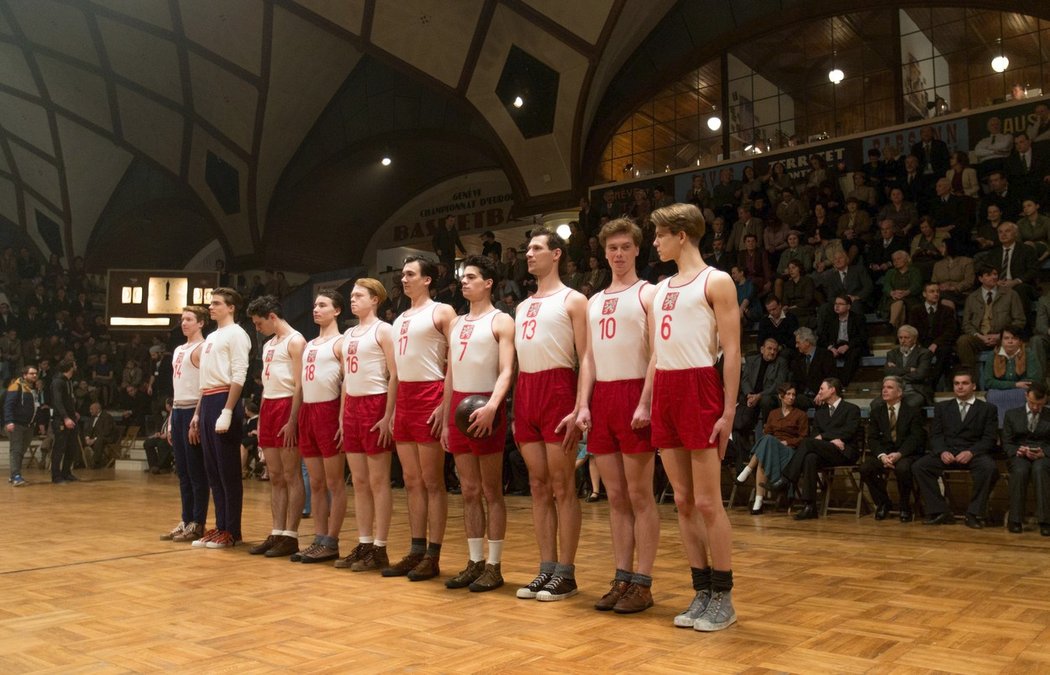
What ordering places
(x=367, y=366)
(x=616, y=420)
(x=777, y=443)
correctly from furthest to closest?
(x=777, y=443), (x=367, y=366), (x=616, y=420)

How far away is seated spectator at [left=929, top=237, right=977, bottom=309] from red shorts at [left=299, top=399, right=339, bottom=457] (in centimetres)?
711

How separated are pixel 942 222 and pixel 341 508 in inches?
338

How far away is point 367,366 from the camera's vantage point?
18.1ft

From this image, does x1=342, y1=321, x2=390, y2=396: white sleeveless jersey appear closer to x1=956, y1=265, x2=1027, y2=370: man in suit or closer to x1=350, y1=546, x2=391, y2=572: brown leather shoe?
x1=350, y1=546, x2=391, y2=572: brown leather shoe

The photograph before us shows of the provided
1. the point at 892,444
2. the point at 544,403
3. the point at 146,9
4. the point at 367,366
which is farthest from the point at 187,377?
the point at 146,9

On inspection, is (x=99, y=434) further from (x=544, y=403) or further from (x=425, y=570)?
(x=544, y=403)

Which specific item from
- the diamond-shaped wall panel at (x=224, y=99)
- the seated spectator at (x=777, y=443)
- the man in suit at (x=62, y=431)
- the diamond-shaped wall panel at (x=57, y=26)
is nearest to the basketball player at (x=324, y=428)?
the seated spectator at (x=777, y=443)

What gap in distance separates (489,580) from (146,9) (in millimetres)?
18240

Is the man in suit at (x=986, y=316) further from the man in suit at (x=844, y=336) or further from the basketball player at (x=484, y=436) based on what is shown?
the basketball player at (x=484, y=436)

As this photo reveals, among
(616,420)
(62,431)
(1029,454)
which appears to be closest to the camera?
(616,420)

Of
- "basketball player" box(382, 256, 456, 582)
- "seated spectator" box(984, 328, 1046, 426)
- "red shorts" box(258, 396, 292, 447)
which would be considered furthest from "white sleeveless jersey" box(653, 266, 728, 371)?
"seated spectator" box(984, 328, 1046, 426)

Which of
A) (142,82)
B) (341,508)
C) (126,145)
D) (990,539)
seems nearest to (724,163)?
(990,539)

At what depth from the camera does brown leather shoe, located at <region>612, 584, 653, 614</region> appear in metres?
4.07

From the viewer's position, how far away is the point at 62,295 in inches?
866
